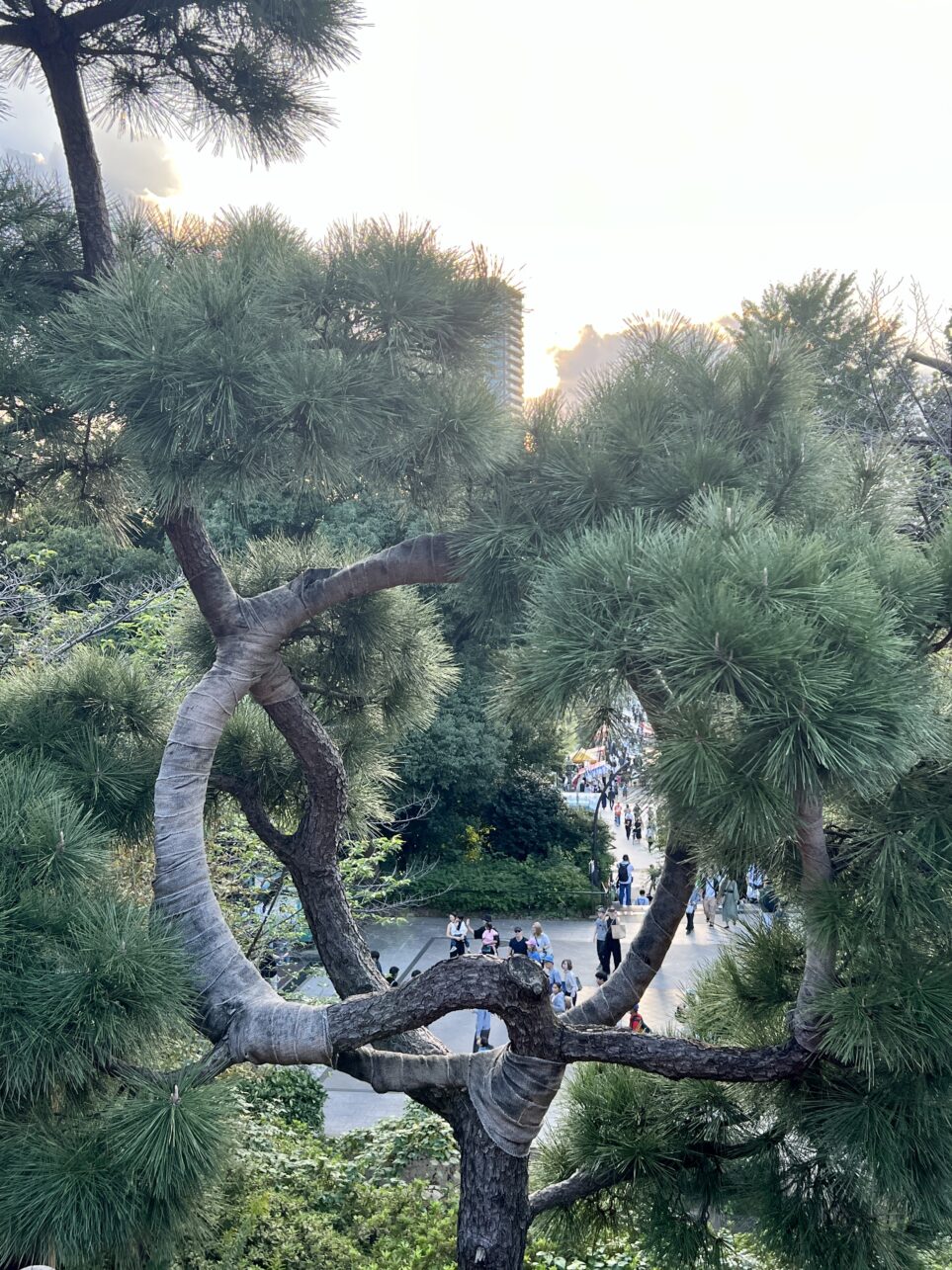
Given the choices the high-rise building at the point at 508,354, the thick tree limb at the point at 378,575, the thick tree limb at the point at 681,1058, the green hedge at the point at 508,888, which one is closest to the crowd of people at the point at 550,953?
the green hedge at the point at 508,888

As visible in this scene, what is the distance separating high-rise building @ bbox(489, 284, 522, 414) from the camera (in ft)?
8.90

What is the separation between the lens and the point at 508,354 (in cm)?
289

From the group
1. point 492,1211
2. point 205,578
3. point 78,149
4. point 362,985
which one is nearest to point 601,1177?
point 492,1211

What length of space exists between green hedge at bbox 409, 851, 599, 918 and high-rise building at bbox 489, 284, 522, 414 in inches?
398

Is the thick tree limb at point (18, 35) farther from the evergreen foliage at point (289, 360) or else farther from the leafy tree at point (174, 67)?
the evergreen foliage at point (289, 360)

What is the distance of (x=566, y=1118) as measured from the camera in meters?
3.13

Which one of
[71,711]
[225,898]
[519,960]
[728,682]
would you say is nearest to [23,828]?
[71,711]

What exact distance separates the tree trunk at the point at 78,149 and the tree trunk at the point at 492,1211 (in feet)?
9.67

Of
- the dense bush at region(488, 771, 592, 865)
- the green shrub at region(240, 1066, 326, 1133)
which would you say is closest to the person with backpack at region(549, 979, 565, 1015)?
the green shrub at region(240, 1066, 326, 1133)

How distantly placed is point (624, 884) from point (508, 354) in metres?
11.1

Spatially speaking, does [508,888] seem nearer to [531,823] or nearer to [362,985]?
[531,823]

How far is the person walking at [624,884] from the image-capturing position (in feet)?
42.5

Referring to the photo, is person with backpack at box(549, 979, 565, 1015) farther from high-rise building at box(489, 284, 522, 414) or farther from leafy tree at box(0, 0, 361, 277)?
leafy tree at box(0, 0, 361, 277)

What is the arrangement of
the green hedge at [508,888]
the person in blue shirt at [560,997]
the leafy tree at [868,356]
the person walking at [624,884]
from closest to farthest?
1. the leafy tree at [868,356]
2. the person in blue shirt at [560,997]
3. the green hedge at [508,888]
4. the person walking at [624,884]
